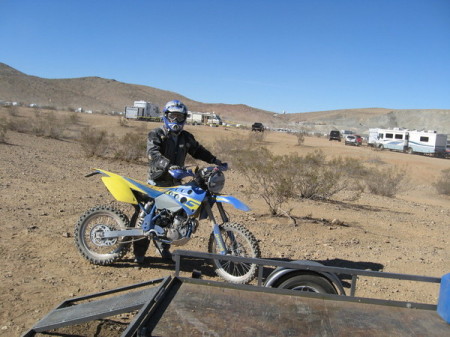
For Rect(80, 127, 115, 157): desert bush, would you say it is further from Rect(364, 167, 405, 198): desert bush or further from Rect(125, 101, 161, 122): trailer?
Rect(125, 101, 161, 122): trailer

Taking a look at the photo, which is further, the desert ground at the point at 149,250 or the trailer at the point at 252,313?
the desert ground at the point at 149,250

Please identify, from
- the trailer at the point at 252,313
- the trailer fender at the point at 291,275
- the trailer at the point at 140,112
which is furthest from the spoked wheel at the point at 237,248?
the trailer at the point at 140,112

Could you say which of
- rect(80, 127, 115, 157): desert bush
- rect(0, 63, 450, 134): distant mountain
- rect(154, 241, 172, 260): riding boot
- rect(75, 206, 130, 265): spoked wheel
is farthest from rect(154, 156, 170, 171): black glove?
rect(0, 63, 450, 134): distant mountain

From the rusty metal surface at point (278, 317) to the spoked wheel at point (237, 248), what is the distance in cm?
178

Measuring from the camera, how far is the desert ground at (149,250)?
4238 millimetres

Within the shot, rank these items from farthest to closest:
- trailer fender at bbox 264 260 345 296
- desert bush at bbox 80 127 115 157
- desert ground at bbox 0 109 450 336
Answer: desert bush at bbox 80 127 115 157
desert ground at bbox 0 109 450 336
trailer fender at bbox 264 260 345 296

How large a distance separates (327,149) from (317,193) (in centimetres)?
2690

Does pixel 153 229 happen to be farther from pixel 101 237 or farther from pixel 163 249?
pixel 101 237

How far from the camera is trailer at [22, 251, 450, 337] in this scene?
2.14 m

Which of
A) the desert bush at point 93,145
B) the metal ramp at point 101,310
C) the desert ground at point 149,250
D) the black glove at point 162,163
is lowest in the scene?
the desert ground at point 149,250

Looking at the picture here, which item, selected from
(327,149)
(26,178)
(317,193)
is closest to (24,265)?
(26,178)

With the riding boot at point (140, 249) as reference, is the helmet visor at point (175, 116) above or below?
above

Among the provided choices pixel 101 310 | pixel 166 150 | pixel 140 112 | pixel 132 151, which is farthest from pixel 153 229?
pixel 140 112

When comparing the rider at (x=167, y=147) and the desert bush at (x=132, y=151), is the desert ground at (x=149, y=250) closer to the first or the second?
the rider at (x=167, y=147)
